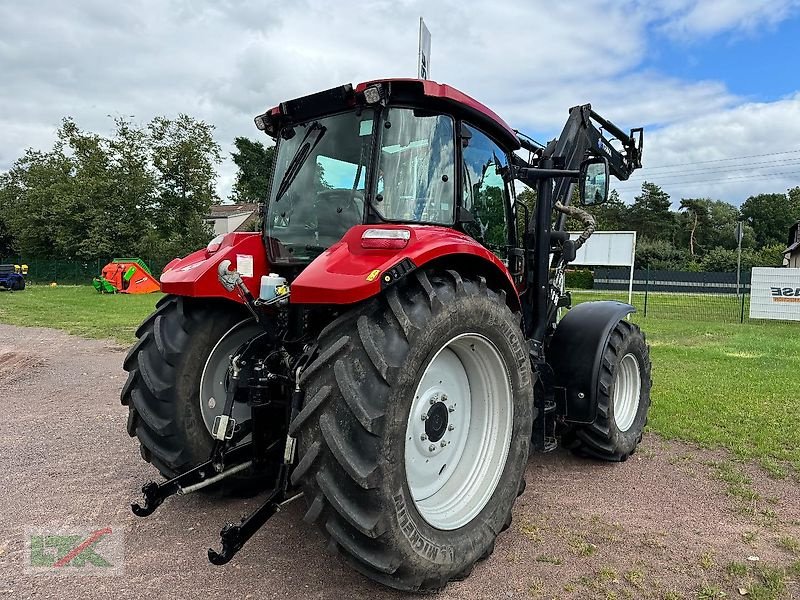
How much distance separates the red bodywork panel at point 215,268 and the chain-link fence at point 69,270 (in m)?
34.1

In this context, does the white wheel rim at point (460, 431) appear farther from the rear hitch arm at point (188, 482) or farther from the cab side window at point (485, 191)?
the rear hitch arm at point (188, 482)

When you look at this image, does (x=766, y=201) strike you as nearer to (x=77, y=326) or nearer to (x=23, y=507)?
(x=77, y=326)

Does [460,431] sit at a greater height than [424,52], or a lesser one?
lesser

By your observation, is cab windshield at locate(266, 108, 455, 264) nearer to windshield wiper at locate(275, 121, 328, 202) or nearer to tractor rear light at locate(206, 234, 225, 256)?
windshield wiper at locate(275, 121, 328, 202)

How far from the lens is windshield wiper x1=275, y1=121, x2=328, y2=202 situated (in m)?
3.50

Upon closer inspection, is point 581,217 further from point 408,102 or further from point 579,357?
point 408,102

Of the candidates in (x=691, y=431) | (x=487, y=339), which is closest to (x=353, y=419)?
(x=487, y=339)

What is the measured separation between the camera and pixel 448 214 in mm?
3453

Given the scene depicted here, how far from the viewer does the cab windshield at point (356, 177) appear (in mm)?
3191

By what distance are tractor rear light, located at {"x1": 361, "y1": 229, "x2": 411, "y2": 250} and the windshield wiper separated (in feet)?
3.48

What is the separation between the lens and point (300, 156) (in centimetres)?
359

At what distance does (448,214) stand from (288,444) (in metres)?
1.59

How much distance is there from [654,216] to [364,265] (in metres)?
67.5

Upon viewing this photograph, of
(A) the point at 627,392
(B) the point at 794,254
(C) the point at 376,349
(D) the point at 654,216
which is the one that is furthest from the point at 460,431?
(D) the point at 654,216
